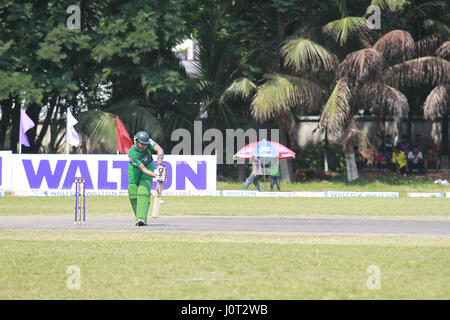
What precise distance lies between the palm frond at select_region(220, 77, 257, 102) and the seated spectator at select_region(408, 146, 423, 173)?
7.99 m

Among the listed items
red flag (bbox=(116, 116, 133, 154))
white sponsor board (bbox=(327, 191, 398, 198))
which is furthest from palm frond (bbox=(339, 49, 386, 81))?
red flag (bbox=(116, 116, 133, 154))

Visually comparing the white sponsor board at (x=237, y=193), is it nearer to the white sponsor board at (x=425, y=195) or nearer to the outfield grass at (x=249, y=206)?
the outfield grass at (x=249, y=206)

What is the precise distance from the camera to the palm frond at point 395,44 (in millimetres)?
31656

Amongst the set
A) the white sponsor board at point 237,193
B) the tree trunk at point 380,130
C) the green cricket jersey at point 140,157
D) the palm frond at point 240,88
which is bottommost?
the white sponsor board at point 237,193

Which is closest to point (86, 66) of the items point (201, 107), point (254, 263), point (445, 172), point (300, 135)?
point (201, 107)

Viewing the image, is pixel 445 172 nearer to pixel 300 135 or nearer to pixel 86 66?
pixel 300 135

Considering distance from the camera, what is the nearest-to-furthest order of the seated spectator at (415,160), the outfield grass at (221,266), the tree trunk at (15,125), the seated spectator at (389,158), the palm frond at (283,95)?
the outfield grass at (221,266)
the palm frond at (283,95)
the seated spectator at (389,158)
the seated spectator at (415,160)
the tree trunk at (15,125)

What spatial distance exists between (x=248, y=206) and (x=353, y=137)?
1033cm

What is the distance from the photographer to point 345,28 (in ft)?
104

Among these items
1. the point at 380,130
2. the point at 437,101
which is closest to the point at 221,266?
the point at 437,101

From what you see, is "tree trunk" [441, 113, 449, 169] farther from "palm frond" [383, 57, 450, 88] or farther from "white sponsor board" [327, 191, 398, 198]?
"white sponsor board" [327, 191, 398, 198]

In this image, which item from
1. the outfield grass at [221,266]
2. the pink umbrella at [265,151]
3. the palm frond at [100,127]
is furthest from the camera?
the palm frond at [100,127]

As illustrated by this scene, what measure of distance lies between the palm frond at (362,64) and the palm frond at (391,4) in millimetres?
2046

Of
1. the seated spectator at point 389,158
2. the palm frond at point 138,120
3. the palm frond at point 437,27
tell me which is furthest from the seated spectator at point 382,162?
the palm frond at point 138,120
